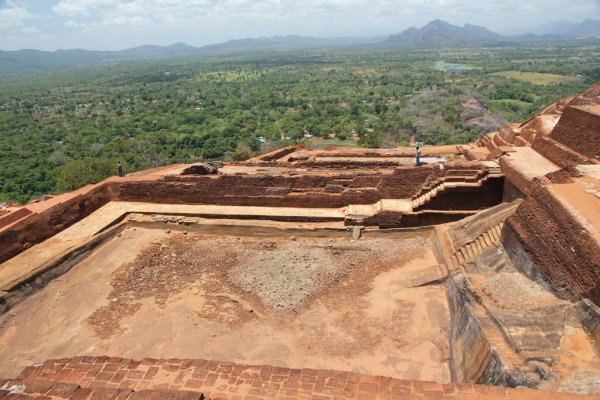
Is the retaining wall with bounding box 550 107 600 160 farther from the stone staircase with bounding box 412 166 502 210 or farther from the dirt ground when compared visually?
the dirt ground

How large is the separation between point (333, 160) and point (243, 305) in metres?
8.35

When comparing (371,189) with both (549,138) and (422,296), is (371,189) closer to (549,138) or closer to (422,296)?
(422,296)

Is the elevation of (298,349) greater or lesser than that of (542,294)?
lesser

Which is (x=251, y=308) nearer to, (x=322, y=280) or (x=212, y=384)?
(x=322, y=280)

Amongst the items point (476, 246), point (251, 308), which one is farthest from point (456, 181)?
point (251, 308)

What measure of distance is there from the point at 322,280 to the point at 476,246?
379cm

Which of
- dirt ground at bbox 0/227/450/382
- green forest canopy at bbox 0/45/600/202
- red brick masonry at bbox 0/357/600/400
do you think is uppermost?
red brick masonry at bbox 0/357/600/400

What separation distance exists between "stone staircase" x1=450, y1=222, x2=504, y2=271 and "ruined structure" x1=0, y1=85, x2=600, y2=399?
0.05m

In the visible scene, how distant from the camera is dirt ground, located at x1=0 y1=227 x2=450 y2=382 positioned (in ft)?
27.7

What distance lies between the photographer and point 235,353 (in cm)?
848

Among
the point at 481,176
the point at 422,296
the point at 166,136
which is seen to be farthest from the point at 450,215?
the point at 166,136

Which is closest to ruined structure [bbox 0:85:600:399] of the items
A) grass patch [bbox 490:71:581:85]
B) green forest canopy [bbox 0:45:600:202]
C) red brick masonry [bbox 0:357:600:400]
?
red brick masonry [bbox 0:357:600:400]

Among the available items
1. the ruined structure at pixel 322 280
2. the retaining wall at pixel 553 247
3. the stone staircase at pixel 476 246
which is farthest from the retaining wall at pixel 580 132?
the retaining wall at pixel 553 247

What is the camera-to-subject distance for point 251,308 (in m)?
9.78
